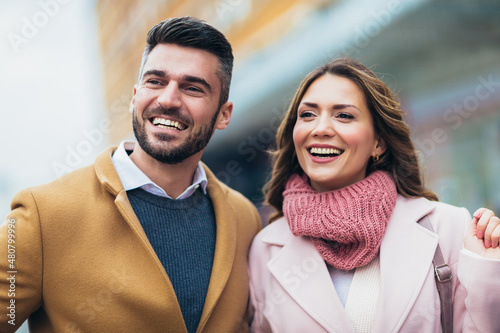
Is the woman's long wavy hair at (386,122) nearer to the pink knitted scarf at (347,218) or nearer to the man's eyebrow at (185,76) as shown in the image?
the pink knitted scarf at (347,218)

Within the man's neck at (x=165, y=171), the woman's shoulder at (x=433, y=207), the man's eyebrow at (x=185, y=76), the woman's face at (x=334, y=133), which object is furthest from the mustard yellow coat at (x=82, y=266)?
the woman's shoulder at (x=433, y=207)

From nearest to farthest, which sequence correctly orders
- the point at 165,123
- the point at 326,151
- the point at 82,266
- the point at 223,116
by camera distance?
the point at 82,266
the point at 165,123
the point at 326,151
the point at 223,116

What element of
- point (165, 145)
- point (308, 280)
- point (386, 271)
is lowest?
point (308, 280)

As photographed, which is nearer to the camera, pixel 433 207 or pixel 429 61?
pixel 433 207

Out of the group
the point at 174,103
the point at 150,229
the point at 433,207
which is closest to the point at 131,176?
the point at 150,229

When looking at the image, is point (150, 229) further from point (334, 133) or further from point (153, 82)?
point (334, 133)

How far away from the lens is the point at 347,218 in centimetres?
231

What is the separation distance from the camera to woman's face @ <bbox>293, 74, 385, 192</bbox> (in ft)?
7.95

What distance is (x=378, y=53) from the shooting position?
6090 millimetres

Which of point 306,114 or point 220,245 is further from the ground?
point 306,114

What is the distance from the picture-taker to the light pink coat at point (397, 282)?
6.48ft

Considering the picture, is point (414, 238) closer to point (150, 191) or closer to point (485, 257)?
point (485, 257)

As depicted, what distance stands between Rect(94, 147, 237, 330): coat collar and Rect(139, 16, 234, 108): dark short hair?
611mm

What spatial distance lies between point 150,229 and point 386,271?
4.15ft
